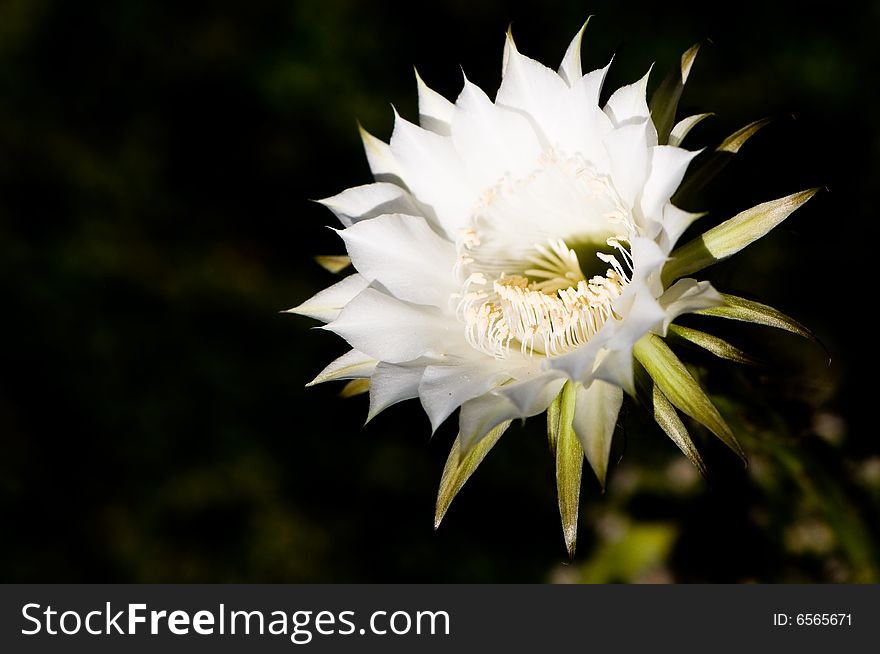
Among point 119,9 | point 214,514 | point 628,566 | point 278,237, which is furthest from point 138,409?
point 628,566

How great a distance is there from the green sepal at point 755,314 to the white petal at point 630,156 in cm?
18

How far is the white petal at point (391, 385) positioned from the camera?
3.60 feet

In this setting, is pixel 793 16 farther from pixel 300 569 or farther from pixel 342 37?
pixel 300 569

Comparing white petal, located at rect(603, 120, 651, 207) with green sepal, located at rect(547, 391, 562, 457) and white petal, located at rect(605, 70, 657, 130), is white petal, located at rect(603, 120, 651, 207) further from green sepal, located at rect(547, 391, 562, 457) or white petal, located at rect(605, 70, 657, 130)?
green sepal, located at rect(547, 391, 562, 457)

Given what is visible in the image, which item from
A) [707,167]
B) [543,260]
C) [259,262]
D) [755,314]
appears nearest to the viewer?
[755,314]

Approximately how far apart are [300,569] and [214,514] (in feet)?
0.95

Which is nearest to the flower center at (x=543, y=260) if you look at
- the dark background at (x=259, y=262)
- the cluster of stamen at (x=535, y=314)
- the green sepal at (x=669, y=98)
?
the cluster of stamen at (x=535, y=314)

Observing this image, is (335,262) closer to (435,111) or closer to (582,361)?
(435,111)

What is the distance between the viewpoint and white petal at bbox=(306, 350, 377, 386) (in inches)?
46.0

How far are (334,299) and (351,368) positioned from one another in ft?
0.35

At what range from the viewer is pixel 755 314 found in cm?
100

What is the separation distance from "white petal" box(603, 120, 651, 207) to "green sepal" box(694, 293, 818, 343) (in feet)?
0.58

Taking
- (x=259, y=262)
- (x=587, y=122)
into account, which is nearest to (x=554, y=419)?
(x=587, y=122)

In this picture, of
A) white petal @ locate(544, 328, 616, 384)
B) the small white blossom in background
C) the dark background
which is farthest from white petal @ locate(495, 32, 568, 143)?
the dark background
